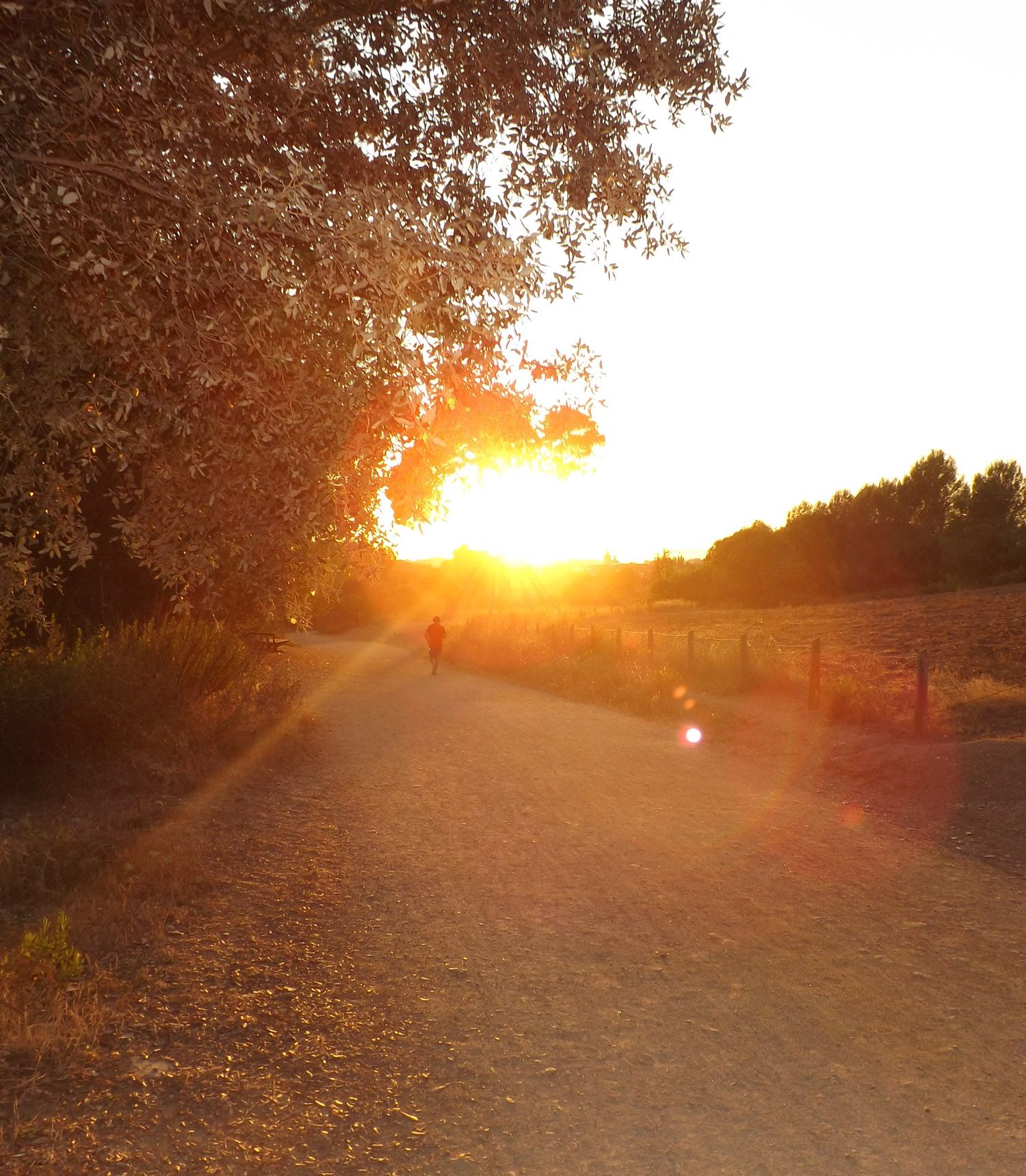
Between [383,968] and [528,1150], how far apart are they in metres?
2.05

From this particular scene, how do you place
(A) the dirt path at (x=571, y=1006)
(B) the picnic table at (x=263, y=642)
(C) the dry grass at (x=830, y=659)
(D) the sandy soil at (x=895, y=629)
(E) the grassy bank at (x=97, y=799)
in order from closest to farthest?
(A) the dirt path at (x=571, y=1006)
(E) the grassy bank at (x=97, y=799)
(C) the dry grass at (x=830, y=659)
(B) the picnic table at (x=263, y=642)
(D) the sandy soil at (x=895, y=629)

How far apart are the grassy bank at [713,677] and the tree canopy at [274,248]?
33.6 ft

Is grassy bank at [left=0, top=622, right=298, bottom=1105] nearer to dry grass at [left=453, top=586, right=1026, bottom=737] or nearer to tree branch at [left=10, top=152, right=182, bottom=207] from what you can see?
tree branch at [left=10, top=152, right=182, bottom=207]

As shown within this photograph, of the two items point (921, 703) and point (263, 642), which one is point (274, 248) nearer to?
point (921, 703)

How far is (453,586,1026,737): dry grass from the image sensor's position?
592 inches

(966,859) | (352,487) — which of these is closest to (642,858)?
(966,859)

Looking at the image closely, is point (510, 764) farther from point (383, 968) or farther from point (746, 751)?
point (383, 968)

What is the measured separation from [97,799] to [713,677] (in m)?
13.8

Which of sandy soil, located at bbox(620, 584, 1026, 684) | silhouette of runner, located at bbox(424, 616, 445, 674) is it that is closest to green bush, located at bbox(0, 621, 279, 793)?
sandy soil, located at bbox(620, 584, 1026, 684)

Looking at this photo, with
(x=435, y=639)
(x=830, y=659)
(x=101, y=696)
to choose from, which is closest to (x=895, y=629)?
(x=830, y=659)

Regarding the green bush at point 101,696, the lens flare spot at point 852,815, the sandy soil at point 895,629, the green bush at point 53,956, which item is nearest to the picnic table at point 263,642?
the green bush at point 101,696

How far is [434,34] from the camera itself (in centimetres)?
627

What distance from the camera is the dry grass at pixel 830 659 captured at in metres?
15.0

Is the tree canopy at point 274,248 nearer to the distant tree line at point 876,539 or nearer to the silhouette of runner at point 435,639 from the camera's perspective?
the silhouette of runner at point 435,639
